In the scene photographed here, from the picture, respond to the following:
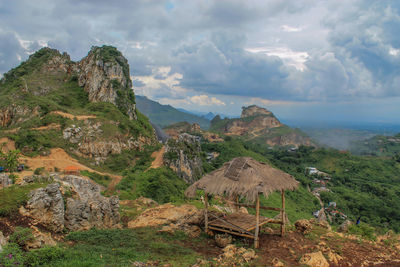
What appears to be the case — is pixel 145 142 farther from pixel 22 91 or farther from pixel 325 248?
pixel 325 248

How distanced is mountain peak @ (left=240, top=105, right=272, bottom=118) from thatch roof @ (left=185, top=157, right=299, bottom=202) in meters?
111

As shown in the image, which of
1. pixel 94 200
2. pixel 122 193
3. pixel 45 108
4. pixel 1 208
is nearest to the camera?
pixel 1 208

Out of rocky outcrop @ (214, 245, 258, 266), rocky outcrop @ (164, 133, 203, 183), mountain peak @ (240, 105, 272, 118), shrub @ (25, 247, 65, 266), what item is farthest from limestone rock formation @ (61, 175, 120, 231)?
mountain peak @ (240, 105, 272, 118)

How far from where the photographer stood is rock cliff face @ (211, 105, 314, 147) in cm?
10259

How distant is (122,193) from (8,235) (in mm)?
13549

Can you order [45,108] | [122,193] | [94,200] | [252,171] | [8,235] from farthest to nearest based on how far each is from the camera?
[45,108]
[122,193]
[94,200]
[252,171]
[8,235]

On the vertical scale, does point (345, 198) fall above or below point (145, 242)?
below

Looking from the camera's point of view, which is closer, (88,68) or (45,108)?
(45,108)

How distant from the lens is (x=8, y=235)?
666 centimetres

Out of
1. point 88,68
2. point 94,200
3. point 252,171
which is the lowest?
point 94,200

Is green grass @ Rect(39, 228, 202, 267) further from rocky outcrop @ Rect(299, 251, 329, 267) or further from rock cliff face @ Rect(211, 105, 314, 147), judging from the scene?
rock cliff face @ Rect(211, 105, 314, 147)

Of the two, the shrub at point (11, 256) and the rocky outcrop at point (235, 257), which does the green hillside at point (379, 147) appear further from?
the shrub at point (11, 256)

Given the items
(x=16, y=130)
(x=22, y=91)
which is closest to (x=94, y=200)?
(x=16, y=130)

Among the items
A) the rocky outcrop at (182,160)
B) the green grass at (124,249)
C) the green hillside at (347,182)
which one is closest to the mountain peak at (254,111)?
the green hillside at (347,182)
